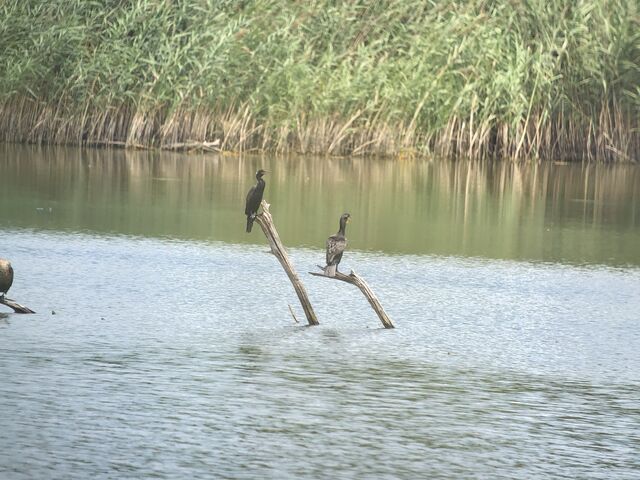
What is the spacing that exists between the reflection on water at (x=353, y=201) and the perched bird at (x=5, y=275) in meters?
4.63

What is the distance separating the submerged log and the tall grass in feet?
43.2

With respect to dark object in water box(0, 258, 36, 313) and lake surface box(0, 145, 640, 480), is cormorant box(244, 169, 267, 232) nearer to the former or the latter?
lake surface box(0, 145, 640, 480)

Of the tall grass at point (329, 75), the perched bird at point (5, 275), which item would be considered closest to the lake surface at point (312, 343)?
the perched bird at point (5, 275)

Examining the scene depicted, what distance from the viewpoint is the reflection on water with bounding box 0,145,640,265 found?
14266 mm

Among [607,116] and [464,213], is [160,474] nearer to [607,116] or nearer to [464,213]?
[464,213]

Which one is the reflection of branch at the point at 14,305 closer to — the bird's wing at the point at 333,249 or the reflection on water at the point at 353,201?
the bird's wing at the point at 333,249

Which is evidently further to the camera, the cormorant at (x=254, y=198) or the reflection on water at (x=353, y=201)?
the reflection on water at (x=353, y=201)

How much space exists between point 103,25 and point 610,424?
17.1m

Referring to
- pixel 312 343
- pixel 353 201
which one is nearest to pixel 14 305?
pixel 312 343

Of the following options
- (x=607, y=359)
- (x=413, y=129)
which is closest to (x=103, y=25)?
(x=413, y=129)

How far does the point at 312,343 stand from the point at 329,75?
1449 cm

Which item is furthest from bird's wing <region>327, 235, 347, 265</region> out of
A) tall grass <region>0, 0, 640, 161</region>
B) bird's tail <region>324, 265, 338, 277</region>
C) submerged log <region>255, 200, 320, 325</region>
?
tall grass <region>0, 0, 640, 161</region>

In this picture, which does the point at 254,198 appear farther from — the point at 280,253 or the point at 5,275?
the point at 5,275

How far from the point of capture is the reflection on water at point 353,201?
14.3m
